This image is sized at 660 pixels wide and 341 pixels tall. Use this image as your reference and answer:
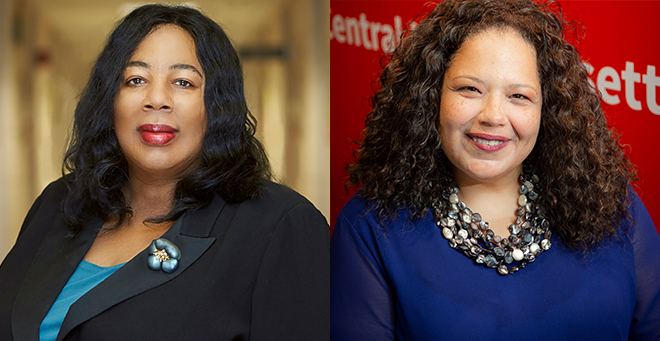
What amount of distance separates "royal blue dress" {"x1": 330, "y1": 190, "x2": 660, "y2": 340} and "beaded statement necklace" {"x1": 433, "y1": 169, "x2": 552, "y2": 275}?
2 cm

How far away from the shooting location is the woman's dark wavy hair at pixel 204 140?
1.31 m

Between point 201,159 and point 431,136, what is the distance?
0.62 m

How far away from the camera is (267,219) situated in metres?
1.24

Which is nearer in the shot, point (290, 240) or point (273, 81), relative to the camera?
point (290, 240)

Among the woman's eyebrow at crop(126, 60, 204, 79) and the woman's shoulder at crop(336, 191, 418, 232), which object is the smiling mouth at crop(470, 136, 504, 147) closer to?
the woman's shoulder at crop(336, 191, 418, 232)

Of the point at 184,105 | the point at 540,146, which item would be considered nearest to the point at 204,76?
the point at 184,105

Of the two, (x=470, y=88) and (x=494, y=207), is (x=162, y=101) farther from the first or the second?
(x=494, y=207)

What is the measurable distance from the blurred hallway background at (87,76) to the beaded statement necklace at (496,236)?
0.48 metres

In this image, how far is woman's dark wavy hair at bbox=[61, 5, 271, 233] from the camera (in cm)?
131

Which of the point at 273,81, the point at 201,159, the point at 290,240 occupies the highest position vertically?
the point at 273,81

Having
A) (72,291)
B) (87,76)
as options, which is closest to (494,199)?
(72,291)

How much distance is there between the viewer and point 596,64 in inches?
71.4

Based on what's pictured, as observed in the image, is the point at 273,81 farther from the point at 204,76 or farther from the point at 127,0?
the point at 127,0

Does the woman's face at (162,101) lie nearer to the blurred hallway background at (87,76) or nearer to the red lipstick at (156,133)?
the red lipstick at (156,133)
